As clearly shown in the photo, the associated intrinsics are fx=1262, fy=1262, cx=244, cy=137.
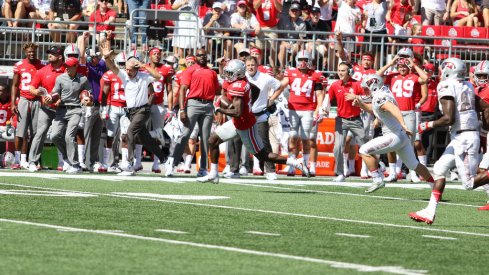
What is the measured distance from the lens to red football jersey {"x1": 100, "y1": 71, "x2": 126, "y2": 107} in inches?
792

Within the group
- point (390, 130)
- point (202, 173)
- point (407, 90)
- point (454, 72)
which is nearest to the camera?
point (454, 72)

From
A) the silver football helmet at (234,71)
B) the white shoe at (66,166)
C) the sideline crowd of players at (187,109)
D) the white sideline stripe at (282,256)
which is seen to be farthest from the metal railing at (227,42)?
the white sideline stripe at (282,256)

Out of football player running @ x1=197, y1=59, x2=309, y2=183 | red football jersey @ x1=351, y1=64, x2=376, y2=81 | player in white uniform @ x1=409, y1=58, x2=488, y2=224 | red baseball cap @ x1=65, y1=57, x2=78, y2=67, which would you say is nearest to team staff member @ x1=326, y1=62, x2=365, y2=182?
red football jersey @ x1=351, y1=64, x2=376, y2=81

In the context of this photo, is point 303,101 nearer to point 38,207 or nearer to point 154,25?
point 154,25

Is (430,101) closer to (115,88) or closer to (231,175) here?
(231,175)

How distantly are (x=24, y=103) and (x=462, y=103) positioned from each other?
8523mm

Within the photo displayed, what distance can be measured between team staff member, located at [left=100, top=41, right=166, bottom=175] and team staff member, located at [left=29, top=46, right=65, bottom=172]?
986mm

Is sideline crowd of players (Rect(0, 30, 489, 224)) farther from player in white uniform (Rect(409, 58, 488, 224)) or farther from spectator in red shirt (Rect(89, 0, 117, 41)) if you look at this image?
player in white uniform (Rect(409, 58, 488, 224))

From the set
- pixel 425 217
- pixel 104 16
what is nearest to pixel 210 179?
pixel 425 217

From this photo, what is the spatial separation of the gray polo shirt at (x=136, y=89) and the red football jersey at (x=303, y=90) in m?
2.72

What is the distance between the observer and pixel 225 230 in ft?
35.3

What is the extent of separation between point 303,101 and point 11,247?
12312mm

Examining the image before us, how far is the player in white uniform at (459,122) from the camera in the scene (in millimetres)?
13602

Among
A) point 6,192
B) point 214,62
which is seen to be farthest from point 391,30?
point 6,192
